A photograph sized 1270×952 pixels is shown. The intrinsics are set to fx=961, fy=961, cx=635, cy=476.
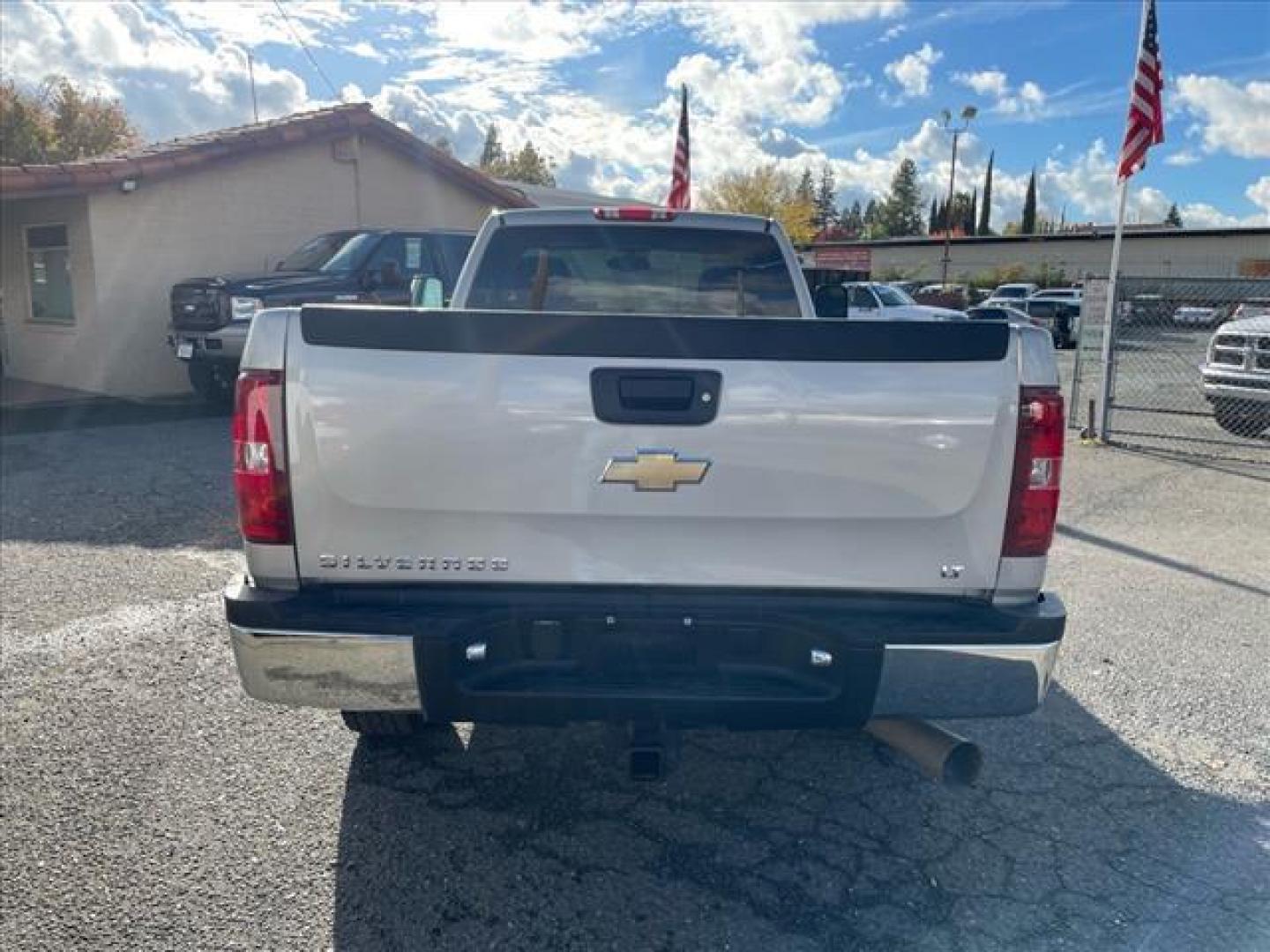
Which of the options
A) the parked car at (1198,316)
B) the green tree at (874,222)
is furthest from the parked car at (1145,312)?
the green tree at (874,222)

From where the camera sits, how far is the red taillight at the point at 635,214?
14.4ft

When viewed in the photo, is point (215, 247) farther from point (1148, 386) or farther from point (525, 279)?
point (1148, 386)

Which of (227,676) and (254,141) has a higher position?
(254,141)

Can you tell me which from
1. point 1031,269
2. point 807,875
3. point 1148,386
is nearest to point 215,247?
point 807,875

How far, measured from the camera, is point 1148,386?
16859mm

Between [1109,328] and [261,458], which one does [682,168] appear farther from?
[261,458]

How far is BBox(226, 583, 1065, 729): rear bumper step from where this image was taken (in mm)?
2602

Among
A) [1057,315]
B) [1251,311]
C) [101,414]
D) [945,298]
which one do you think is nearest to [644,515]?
[101,414]

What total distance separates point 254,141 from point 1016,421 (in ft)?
44.7

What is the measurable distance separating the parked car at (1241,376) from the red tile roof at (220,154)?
1222 cm

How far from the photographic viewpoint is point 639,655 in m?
2.69

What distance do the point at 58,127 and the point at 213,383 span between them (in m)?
34.4

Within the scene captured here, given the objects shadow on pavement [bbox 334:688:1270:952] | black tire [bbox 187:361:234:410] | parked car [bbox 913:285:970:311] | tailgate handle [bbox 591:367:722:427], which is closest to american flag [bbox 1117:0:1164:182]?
shadow on pavement [bbox 334:688:1270:952]

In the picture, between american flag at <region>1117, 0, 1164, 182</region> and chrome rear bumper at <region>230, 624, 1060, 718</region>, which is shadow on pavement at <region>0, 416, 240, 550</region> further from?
american flag at <region>1117, 0, 1164, 182</region>
